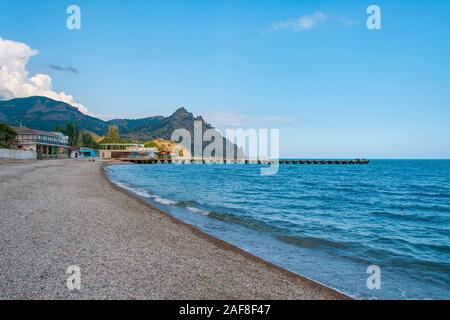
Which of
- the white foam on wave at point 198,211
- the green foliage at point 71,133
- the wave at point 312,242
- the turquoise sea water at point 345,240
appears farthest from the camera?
the green foliage at point 71,133

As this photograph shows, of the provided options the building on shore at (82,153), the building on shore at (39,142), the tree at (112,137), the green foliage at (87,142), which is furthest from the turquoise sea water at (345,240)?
the tree at (112,137)

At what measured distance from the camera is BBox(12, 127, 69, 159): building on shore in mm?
82994

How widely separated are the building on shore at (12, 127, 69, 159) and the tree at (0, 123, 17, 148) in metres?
1.72

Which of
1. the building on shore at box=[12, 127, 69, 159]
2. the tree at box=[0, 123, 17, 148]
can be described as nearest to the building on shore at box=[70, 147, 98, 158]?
the building on shore at box=[12, 127, 69, 159]

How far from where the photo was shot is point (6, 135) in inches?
3071

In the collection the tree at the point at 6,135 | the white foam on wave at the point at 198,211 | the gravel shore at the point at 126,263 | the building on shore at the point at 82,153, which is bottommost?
the white foam on wave at the point at 198,211

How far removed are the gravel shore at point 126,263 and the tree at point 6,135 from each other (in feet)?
249

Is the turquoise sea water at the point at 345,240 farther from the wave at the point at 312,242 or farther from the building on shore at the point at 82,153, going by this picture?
the building on shore at the point at 82,153

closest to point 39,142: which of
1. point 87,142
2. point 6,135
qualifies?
point 6,135

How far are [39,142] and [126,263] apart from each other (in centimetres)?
9352

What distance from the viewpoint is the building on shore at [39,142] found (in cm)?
8299

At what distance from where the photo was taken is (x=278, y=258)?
35.2 ft
